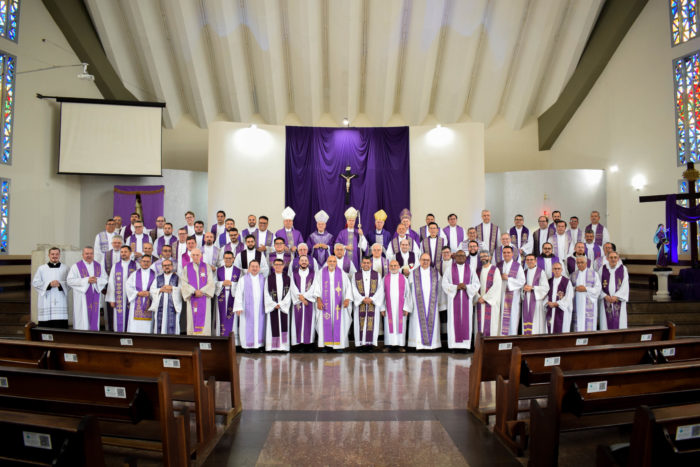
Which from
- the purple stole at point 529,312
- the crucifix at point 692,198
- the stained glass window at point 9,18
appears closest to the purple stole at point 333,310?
the purple stole at point 529,312

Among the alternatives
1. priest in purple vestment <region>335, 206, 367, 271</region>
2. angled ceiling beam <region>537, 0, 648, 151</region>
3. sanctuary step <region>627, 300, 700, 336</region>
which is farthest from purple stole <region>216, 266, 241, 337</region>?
angled ceiling beam <region>537, 0, 648, 151</region>

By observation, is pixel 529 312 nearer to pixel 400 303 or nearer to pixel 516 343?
pixel 400 303

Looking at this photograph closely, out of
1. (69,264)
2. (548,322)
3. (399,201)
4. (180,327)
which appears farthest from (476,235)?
(69,264)

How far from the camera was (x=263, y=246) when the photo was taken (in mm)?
7734

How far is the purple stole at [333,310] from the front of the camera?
6.83 meters

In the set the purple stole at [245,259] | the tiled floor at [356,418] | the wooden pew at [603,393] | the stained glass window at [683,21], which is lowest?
the tiled floor at [356,418]

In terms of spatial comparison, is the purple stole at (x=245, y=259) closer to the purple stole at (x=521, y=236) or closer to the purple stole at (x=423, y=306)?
the purple stole at (x=423, y=306)

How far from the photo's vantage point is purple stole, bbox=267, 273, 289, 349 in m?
6.75

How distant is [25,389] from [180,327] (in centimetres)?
501

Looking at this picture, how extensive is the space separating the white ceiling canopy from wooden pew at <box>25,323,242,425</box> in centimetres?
841

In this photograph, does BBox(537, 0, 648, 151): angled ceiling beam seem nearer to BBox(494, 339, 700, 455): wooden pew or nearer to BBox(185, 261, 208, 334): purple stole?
BBox(494, 339, 700, 455): wooden pew

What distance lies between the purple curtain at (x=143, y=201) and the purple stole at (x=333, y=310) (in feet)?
20.0

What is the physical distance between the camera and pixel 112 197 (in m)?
11.4

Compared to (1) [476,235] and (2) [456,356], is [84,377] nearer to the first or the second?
(2) [456,356]
